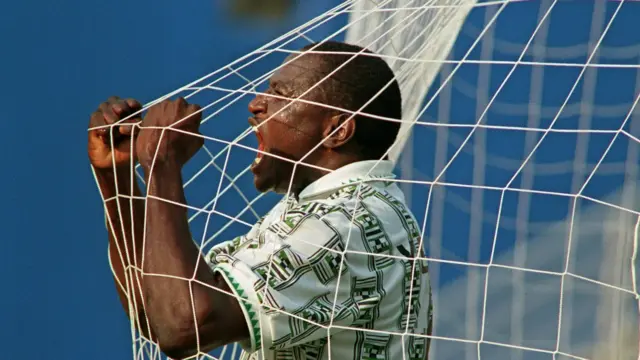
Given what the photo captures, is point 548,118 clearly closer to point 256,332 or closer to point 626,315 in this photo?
point 626,315

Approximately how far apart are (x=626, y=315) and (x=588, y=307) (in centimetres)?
12

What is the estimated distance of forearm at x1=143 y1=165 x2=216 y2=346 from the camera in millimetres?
1207

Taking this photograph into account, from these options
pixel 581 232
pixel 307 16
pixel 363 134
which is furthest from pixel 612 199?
pixel 363 134

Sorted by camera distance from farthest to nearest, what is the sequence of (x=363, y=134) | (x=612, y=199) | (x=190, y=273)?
1. (x=612, y=199)
2. (x=363, y=134)
3. (x=190, y=273)

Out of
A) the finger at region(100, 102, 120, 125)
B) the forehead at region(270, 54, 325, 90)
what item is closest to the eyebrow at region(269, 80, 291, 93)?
the forehead at region(270, 54, 325, 90)

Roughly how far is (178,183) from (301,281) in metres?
0.19

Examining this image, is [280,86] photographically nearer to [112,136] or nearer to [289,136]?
[289,136]

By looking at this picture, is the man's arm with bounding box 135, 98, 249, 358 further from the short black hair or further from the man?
the short black hair

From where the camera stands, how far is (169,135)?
1315mm

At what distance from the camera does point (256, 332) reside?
1.23 metres

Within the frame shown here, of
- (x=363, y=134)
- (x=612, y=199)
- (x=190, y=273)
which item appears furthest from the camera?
(x=612, y=199)

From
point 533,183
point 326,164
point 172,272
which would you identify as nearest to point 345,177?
point 326,164

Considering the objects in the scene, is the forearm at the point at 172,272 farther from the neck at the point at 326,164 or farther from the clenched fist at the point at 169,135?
the neck at the point at 326,164

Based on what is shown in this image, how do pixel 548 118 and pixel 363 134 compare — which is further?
pixel 548 118
